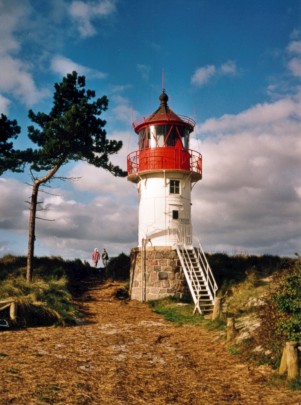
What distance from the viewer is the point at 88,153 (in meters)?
23.9

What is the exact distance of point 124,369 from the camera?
9.97m

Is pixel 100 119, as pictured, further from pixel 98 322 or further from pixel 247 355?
pixel 247 355

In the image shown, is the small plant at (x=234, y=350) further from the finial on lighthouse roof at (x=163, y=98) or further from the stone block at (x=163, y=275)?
the finial on lighthouse roof at (x=163, y=98)

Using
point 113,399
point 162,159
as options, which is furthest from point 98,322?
point 162,159

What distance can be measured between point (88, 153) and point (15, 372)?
16.3 metres

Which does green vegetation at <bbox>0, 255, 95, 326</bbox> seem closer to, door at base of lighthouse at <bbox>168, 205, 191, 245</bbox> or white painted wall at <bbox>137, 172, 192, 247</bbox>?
white painted wall at <bbox>137, 172, 192, 247</bbox>

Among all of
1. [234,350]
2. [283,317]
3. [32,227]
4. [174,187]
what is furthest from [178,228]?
[283,317]

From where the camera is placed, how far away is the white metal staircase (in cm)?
1954

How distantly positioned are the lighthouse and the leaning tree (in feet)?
7.02

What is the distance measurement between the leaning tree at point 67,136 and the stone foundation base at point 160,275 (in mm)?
5905

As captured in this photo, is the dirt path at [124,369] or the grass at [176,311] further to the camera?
the grass at [176,311]

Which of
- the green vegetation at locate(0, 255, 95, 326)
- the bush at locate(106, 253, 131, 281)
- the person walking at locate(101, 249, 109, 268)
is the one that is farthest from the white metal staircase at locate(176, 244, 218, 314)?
the person walking at locate(101, 249, 109, 268)

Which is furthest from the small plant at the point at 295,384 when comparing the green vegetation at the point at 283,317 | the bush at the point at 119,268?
the bush at the point at 119,268

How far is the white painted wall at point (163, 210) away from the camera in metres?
23.6
